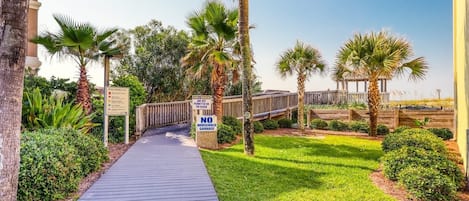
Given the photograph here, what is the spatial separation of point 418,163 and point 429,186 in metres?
1.03

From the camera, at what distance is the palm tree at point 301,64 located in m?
14.5

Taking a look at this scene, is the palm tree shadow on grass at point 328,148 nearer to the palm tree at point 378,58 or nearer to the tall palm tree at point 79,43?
the palm tree at point 378,58

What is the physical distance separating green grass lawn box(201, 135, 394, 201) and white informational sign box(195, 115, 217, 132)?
87cm

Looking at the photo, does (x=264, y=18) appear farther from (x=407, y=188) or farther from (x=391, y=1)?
(x=407, y=188)

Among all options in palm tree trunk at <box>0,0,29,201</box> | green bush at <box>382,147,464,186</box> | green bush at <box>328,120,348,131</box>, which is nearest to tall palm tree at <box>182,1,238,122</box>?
green bush at <box>382,147,464,186</box>

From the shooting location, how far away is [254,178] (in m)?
6.32

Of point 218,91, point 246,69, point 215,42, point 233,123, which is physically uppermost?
point 215,42

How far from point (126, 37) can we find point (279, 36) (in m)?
8.37

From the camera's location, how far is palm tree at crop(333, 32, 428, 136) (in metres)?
12.4

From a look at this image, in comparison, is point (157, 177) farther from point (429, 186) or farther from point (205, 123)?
point (429, 186)

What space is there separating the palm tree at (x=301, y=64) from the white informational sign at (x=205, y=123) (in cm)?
584

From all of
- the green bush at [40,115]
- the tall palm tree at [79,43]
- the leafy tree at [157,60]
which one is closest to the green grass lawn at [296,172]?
the green bush at [40,115]

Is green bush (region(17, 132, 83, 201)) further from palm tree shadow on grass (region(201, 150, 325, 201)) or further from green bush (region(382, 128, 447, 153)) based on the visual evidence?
green bush (region(382, 128, 447, 153))

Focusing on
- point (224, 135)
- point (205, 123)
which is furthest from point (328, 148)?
point (205, 123)
